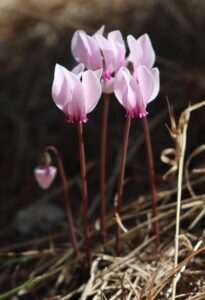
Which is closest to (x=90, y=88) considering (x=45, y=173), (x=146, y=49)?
(x=146, y=49)

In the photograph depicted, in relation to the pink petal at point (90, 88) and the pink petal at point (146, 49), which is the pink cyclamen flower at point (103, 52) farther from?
the pink petal at point (90, 88)

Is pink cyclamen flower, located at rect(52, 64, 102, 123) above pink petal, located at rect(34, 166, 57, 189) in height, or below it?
above

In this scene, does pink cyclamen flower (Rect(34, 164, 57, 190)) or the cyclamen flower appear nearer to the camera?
the cyclamen flower

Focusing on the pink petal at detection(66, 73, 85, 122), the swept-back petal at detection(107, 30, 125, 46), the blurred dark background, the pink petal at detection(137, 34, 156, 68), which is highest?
the swept-back petal at detection(107, 30, 125, 46)

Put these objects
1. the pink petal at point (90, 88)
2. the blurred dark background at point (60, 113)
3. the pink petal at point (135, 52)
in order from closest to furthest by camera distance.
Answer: the pink petal at point (90, 88) → the pink petal at point (135, 52) → the blurred dark background at point (60, 113)

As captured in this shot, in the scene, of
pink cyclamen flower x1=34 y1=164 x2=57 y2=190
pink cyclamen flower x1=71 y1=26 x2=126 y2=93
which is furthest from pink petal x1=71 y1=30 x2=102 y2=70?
pink cyclamen flower x1=34 y1=164 x2=57 y2=190

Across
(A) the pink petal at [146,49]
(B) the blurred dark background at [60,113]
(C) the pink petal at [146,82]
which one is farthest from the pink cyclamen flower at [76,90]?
(B) the blurred dark background at [60,113]

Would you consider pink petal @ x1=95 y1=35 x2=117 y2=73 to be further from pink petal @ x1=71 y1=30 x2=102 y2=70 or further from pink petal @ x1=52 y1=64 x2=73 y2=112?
pink petal @ x1=52 y1=64 x2=73 y2=112
